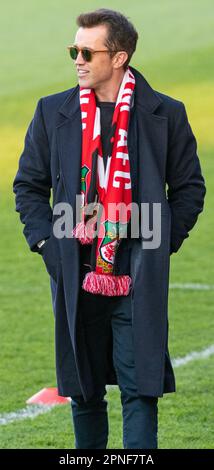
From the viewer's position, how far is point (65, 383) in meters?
5.95

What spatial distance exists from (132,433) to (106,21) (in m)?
1.68

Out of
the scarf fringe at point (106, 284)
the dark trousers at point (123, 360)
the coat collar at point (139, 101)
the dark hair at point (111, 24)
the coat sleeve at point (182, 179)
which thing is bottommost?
the dark trousers at point (123, 360)

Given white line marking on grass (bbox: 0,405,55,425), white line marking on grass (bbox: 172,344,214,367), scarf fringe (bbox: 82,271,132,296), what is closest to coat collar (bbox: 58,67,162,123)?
scarf fringe (bbox: 82,271,132,296)

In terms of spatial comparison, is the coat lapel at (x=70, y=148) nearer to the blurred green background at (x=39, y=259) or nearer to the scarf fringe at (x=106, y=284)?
the scarf fringe at (x=106, y=284)

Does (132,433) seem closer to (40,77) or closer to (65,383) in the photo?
(65,383)

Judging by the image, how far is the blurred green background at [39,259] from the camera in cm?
768

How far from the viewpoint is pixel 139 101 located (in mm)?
5855

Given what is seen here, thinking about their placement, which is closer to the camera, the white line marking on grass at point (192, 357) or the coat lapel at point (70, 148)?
the coat lapel at point (70, 148)

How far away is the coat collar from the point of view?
230 inches

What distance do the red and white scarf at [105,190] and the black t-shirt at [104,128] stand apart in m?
0.04

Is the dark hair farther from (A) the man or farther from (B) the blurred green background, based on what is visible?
(B) the blurred green background

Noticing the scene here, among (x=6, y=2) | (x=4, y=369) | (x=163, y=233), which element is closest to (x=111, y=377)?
(x=163, y=233)

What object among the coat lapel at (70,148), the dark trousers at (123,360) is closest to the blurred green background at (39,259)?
the dark trousers at (123,360)

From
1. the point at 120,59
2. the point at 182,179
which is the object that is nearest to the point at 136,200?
the point at 182,179
